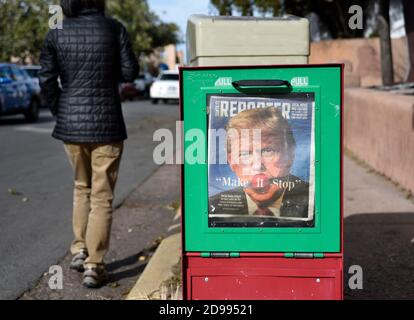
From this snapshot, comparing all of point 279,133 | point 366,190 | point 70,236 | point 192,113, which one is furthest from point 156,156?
point 366,190

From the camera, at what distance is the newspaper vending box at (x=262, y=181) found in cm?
337

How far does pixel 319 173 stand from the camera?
3.40 metres

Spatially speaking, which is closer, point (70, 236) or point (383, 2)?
point (70, 236)

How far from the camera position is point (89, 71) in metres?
4.59

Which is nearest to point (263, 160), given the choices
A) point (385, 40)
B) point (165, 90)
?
point (385, 40)

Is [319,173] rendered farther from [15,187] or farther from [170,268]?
[15,187]

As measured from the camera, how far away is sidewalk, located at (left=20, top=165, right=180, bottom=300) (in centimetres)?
471

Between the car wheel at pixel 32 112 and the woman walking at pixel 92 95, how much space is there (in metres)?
15.2

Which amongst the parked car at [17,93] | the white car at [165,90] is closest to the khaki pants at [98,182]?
the parked car at [17,93]

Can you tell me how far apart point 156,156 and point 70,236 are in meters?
2.57

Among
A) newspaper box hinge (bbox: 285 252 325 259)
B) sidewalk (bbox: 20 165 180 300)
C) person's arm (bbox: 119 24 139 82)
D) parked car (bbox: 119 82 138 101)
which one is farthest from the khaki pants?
parked car (bbox: 119 82 138 101)

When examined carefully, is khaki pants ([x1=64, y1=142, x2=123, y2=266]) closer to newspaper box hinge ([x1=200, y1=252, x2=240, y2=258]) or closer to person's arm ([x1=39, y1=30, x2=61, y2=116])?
person's arm ([x1=39, y1=30, x2=61, y2=116])

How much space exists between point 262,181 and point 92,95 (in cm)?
168

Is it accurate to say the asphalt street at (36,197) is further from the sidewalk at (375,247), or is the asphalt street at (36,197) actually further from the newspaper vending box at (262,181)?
the newspaper vending box at (262,181)
